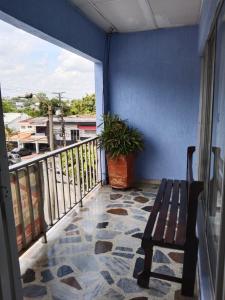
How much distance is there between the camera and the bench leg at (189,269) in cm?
158

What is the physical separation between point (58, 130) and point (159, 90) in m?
2.91

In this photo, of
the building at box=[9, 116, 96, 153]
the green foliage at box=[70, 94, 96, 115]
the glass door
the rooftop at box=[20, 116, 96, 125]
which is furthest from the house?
the green foliage at box=[70, 94, 96, 115]

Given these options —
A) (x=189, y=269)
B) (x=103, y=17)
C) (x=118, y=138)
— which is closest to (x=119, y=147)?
(x=118, y=138)

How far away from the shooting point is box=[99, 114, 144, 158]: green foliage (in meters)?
3.60

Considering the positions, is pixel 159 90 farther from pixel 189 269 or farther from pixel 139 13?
pixel 189 269

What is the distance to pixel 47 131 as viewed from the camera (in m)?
5.15

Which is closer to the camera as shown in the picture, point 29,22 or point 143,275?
Answer: point 143,275

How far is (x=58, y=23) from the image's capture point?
2.44 m

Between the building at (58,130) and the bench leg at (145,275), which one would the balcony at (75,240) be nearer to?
the bench leg at (145,275)

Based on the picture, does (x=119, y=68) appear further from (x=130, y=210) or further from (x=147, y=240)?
(x=147, y=240)

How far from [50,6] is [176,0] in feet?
4.51

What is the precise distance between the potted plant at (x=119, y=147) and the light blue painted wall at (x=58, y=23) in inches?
41.3

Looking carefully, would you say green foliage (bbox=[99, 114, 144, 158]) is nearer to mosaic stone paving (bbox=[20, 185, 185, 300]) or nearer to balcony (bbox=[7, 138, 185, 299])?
balcony (bbox=[7, 138, 185, 299])

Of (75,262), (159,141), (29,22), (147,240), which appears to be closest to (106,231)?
(75,262)
